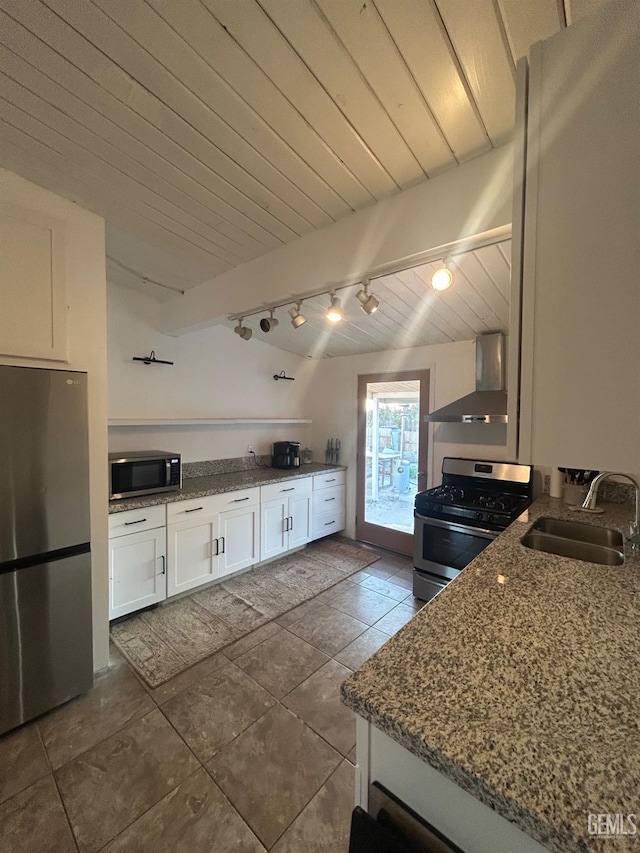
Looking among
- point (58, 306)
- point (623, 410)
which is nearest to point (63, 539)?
point (58, 306)

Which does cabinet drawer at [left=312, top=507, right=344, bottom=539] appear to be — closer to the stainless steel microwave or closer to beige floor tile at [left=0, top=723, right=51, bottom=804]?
the stainless steel microwave

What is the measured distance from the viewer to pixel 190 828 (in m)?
1.25

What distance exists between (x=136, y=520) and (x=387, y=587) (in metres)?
2.14

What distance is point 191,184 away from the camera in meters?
1.62

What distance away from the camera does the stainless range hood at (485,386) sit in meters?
2.70

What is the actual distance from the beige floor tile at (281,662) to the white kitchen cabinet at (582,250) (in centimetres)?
195

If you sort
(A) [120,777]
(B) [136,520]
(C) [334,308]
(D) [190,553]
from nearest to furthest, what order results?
(A) [120,777] < (C) [334,308] < (B) [136,520] < (D) [190,553]

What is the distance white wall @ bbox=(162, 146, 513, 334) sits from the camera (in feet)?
4.43

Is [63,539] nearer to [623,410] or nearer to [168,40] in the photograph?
[168,40]

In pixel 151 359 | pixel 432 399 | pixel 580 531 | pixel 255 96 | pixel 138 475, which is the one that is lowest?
pixel 580 531

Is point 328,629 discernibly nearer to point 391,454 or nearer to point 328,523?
point 328,523

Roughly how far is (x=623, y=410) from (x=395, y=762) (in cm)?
81

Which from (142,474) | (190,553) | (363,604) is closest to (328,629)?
(363,604)

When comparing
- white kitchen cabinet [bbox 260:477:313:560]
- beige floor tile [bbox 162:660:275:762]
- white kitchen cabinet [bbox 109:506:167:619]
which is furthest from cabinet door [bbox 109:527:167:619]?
white kitchen cabinet [bbox 260:477:313:560]
